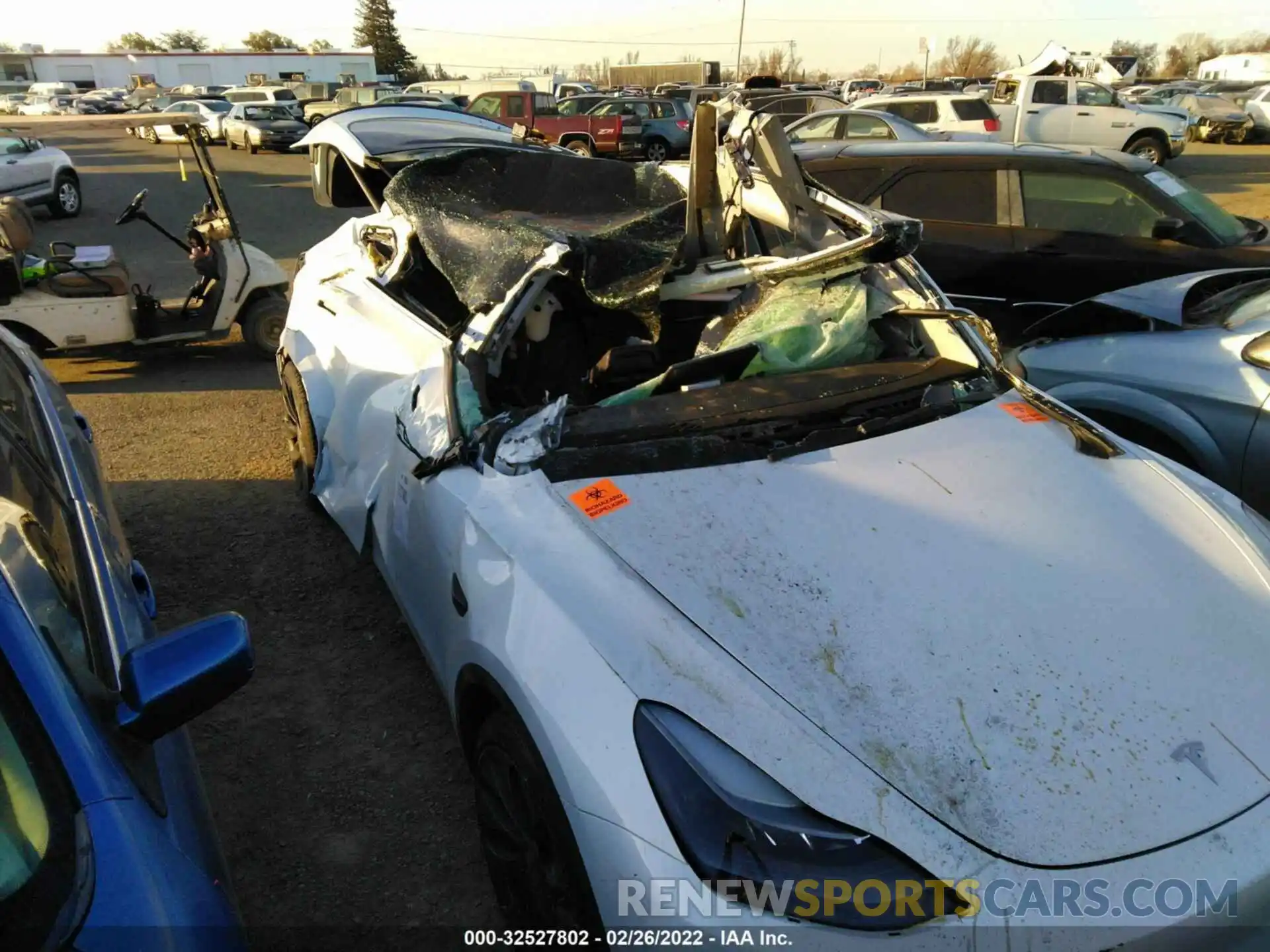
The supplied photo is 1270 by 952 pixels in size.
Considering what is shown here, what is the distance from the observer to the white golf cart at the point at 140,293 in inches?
219

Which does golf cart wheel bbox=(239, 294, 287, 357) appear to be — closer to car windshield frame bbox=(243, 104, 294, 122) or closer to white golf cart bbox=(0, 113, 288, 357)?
white golf cart bbox=(0, 113, 288, 357)

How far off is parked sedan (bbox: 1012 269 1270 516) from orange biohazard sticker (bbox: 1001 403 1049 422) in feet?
4.16

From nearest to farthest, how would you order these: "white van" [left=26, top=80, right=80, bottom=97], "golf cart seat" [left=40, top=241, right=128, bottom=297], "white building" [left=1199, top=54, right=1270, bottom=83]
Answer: "golf cart seat" [left=40, top=241, right=128, bottom=297]
"white building" [left=1199, top=54, right=1270, bottom=83]
"white van" [left=26, top=80, right=80, bottom=97]

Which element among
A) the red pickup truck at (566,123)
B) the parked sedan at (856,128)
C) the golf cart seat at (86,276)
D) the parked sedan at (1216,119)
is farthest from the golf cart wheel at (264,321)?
the parked sedan at (1216,119)

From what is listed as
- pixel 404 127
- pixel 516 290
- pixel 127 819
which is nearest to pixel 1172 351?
pixel 516 290

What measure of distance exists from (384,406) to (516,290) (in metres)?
0.62

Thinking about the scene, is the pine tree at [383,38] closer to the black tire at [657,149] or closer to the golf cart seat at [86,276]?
the black tire at [657,149]

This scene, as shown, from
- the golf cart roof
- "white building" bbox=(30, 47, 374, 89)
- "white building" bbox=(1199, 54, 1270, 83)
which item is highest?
"white building" bbox=(1199, 54, 1270, 83)

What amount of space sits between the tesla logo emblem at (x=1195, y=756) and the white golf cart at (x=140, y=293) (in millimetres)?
5844

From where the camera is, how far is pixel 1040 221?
18.7 ft

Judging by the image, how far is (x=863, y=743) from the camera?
5.35ft

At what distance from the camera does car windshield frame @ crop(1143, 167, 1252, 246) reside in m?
5.47

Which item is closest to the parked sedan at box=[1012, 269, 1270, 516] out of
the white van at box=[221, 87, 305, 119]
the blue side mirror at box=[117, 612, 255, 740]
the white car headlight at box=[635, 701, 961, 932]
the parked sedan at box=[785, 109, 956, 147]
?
the white car headlight at box=[635, 701, 961, 932]

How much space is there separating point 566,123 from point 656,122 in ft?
7.10
